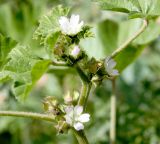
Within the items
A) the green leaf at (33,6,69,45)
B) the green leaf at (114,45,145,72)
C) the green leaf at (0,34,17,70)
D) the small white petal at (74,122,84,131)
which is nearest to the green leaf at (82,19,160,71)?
the green leaf at (114,45,145,72)

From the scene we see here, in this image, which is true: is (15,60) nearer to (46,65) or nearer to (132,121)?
(46,65)

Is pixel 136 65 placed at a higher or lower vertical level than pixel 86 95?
higher

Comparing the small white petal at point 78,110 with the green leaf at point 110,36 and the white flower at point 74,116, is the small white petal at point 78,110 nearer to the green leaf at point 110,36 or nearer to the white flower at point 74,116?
the white flower at point 74,116

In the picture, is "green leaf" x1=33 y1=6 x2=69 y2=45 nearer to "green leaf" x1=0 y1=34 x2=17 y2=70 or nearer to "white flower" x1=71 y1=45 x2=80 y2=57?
"white flower" x1=71 y1=45 x2=80 y2=57

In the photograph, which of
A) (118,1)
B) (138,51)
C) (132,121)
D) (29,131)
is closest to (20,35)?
(29,131)

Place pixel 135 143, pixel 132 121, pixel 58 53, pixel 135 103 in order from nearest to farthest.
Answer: pixel 58 53, pixel 135 143, pixel 132 121, pixel 135 103

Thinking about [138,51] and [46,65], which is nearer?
[46,65]

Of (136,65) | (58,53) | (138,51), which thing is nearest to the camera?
(58,53)

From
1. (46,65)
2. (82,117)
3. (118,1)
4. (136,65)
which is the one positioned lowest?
(82,117)
